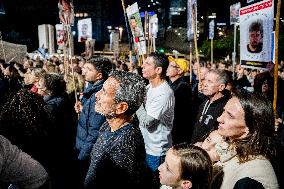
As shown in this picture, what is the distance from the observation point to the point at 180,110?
5664 mm

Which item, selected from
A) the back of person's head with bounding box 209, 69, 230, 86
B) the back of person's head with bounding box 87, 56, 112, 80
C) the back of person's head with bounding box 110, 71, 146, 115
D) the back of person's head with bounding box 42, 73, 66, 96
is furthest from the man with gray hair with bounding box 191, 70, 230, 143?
the back of person's head with bounding box 42, 73, 66, 96

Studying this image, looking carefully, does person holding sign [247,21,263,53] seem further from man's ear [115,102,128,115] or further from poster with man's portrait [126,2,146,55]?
poster with man's portrait [126,2,146,55]

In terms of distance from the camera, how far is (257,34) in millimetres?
4184

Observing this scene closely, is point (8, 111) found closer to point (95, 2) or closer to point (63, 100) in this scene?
point (63, 100)

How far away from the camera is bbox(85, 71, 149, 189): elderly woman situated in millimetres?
2525

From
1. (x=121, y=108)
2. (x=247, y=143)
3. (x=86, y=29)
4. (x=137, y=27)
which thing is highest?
(x=86, y=29)

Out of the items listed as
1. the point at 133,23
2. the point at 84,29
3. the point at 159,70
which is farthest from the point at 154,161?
the point at 84,29

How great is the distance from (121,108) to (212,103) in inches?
76.8

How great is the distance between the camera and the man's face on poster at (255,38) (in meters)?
4.17

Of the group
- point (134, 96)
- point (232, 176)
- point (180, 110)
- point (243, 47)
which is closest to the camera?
point (232, 176)

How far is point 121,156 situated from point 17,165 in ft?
2.99

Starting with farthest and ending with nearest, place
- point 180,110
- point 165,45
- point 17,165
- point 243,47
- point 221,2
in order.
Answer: point 221,2 < point 165,45 < point 180,110 < point 243,47 < point 17,165

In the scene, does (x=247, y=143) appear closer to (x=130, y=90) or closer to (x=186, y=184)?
(x=186, y=184)

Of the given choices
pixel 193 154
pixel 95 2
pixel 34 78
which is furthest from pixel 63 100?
pixel 95 2
